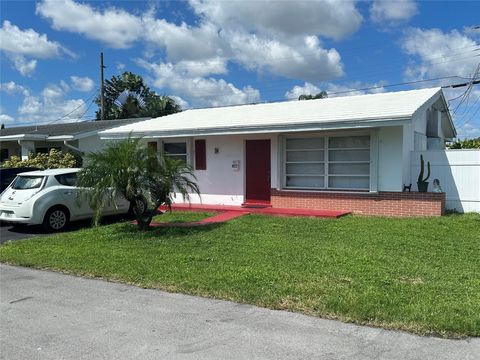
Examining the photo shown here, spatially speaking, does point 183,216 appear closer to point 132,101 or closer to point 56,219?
point 56,219

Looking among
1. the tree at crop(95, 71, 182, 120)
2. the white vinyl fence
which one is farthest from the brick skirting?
the tree at crop(95, 71, 182, 120)

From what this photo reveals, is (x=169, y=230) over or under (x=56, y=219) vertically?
under

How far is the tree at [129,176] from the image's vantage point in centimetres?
988

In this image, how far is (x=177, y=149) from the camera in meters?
15.8

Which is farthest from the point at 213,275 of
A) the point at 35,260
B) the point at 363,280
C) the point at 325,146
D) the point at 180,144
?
the point at 180,144

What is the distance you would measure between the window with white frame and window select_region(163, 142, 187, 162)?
3789 millimetres

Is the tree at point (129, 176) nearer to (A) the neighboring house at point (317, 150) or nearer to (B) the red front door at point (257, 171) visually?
(A) the neighboring house at point (317, 150)

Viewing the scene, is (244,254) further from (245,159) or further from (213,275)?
(245,159)

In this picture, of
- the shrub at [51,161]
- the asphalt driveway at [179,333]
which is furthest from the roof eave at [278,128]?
the asphalt driveway at [179,333]

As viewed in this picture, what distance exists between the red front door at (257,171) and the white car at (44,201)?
13.9 feet

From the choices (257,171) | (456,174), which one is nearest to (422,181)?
(456,174)

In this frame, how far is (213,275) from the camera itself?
652 cm

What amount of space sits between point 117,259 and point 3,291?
1869mm

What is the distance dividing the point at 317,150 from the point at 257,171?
1993 mm
